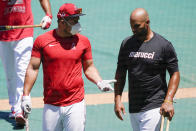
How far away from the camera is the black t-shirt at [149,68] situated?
481cm

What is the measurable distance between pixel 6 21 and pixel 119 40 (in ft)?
15.9

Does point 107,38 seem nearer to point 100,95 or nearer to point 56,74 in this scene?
point 100,95

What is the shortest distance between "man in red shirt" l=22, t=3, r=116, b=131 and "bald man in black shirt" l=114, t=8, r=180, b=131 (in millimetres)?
339

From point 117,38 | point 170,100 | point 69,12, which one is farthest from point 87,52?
point 117,38

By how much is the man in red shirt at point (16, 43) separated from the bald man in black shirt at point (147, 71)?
2120 mm

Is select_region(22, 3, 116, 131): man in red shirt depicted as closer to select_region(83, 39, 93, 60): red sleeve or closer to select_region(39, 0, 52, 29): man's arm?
select_region(83, 39, 93, 60): red sleeve

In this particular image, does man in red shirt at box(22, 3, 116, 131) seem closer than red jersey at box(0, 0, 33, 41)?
Yes

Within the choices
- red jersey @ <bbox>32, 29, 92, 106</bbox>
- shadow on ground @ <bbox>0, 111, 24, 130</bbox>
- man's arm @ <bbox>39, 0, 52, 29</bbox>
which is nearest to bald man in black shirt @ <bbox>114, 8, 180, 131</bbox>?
red jersey @ <bbox>32, 29, 92, 106</bbox>

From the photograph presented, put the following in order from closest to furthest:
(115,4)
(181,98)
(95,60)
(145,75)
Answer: (145,75), (181,98), (95,60), (115,4)

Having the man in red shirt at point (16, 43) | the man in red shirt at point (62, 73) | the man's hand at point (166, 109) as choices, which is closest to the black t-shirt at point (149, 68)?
the man's hand at point (166, 109)

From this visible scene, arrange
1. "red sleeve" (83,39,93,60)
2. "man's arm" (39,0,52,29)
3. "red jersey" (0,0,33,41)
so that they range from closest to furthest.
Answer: "red sleeve" (83,39,93,60) < "man's arm" (39,0,52,29) < "red jersey" (0,0,33,41)

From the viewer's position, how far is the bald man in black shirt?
4805 mm

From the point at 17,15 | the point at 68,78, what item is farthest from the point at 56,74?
the point at 17,15

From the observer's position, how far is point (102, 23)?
1241cm
